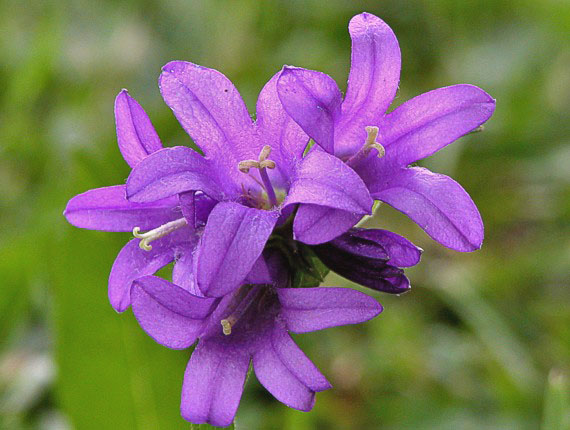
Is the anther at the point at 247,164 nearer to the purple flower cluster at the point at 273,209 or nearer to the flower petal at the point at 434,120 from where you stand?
the purple flower cluster at the point at 273,209

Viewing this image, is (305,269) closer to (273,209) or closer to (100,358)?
(273,209)

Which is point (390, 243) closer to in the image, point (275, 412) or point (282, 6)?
point (275, 412)

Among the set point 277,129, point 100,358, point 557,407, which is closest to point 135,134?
point 277,129

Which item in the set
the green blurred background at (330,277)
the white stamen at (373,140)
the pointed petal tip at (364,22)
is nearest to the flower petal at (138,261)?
the white stamen at (373,140)

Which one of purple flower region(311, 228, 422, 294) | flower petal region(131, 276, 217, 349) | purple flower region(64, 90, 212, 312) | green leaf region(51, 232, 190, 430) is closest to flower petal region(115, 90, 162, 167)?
purple flower region(64, 90, 212, 312)

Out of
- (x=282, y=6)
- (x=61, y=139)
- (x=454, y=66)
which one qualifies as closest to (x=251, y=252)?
(x=61, y=139)

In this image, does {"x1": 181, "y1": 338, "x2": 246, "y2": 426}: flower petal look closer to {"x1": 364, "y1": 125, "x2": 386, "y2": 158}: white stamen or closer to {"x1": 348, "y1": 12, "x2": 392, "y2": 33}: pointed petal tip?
{"x1": 364, "y1": 125, "x2": 386, "y2": 158}: white stamen
